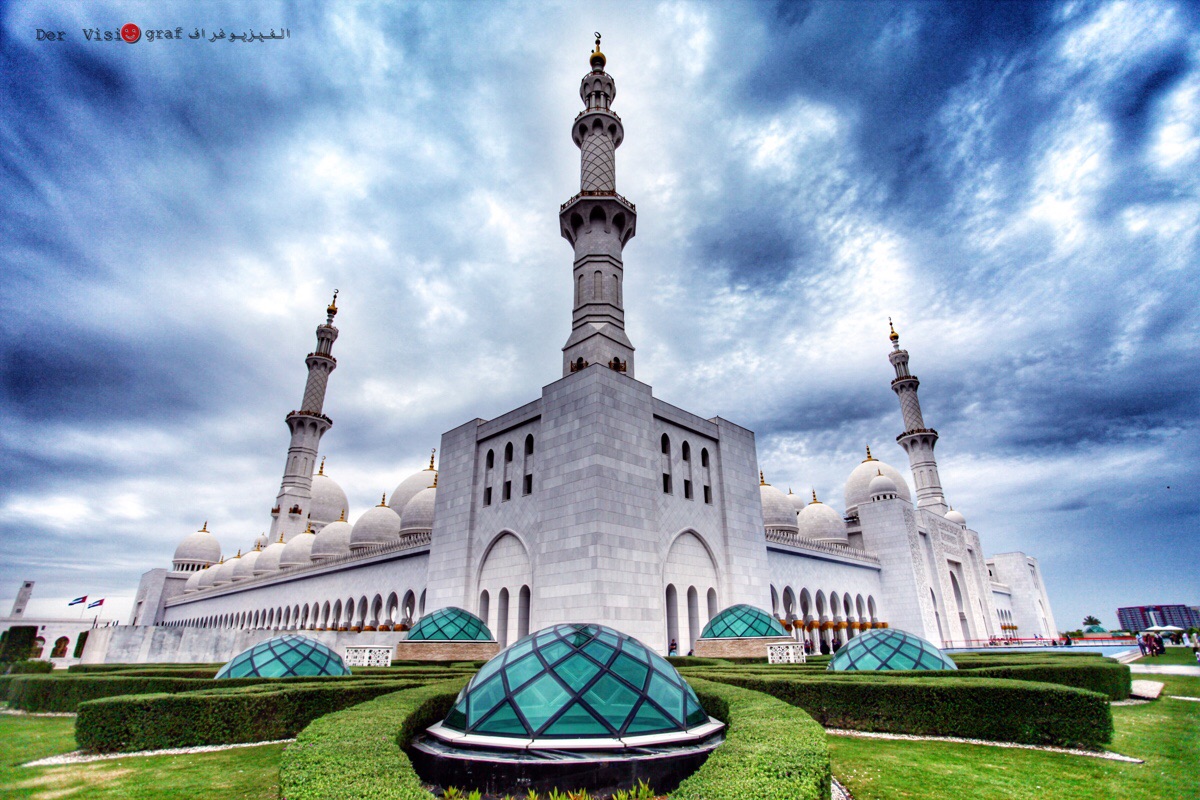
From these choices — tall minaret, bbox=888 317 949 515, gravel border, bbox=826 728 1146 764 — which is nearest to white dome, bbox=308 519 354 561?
A: gravel border, bbox=826 728 1146 764

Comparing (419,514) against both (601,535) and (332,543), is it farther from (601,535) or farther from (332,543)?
(601,535)

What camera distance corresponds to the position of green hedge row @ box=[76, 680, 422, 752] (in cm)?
853

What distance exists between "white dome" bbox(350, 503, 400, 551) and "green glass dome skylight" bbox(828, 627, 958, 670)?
27.7m

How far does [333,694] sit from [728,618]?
12.7m

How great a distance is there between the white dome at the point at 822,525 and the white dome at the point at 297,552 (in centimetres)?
3384

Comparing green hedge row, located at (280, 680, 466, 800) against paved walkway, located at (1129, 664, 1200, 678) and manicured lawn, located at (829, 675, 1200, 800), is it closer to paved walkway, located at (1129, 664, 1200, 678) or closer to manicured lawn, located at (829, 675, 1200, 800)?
manicured lawn, located at (829, 675, 1200, 800)

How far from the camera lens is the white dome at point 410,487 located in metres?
39.6

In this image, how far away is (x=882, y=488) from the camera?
41.6 metres

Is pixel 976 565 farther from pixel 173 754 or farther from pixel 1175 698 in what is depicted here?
pixel 173 754

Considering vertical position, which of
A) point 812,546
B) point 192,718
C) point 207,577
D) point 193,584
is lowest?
point 192,718

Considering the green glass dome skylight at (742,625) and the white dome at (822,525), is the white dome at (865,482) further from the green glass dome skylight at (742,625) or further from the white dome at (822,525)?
the green glass dome skylight at (742,625)

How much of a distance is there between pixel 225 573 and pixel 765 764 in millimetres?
59248

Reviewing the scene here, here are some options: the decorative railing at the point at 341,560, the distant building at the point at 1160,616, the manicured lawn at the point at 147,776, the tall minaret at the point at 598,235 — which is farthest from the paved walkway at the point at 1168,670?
the distant building at the point at 1160,616

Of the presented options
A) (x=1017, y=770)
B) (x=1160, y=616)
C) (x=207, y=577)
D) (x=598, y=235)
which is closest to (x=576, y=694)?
(x=1017, y=770)
